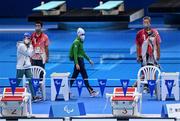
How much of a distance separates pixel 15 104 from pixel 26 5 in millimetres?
21029

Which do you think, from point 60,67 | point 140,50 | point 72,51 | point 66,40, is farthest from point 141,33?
point 66,40

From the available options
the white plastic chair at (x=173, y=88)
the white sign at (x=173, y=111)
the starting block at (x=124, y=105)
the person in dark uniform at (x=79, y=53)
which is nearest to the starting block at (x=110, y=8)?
the person in dark uniform at (x=79, y=53)

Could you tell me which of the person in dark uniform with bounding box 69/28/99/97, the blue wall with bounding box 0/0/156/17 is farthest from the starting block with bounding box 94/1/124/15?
the person in dark uniform with bounding box 69/28/99/97

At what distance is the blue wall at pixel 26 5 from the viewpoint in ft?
108

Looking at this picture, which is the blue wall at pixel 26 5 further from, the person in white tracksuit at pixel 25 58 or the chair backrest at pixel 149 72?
the person in white tracksuit at pixel 25 58

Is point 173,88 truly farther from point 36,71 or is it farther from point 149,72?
point 36,71

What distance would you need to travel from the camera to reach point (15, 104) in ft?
42.8

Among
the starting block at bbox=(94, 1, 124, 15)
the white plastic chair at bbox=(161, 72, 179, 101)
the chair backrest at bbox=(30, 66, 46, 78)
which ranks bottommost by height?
the white plastic chair at bbox=(161, 72, 179, 101)

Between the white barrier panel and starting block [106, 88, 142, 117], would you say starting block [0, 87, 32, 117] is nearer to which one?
starting block [106, 88, 142, 117]

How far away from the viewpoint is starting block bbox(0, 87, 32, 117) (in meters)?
13.0

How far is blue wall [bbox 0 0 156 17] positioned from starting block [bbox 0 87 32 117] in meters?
20.1

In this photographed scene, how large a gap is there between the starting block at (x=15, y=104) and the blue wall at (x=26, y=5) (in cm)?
2011

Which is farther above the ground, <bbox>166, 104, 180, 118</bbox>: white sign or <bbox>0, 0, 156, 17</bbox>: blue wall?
<bbox>0, 0, 156, 17</bbox>: blue wall

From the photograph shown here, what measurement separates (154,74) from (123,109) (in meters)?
3.52
